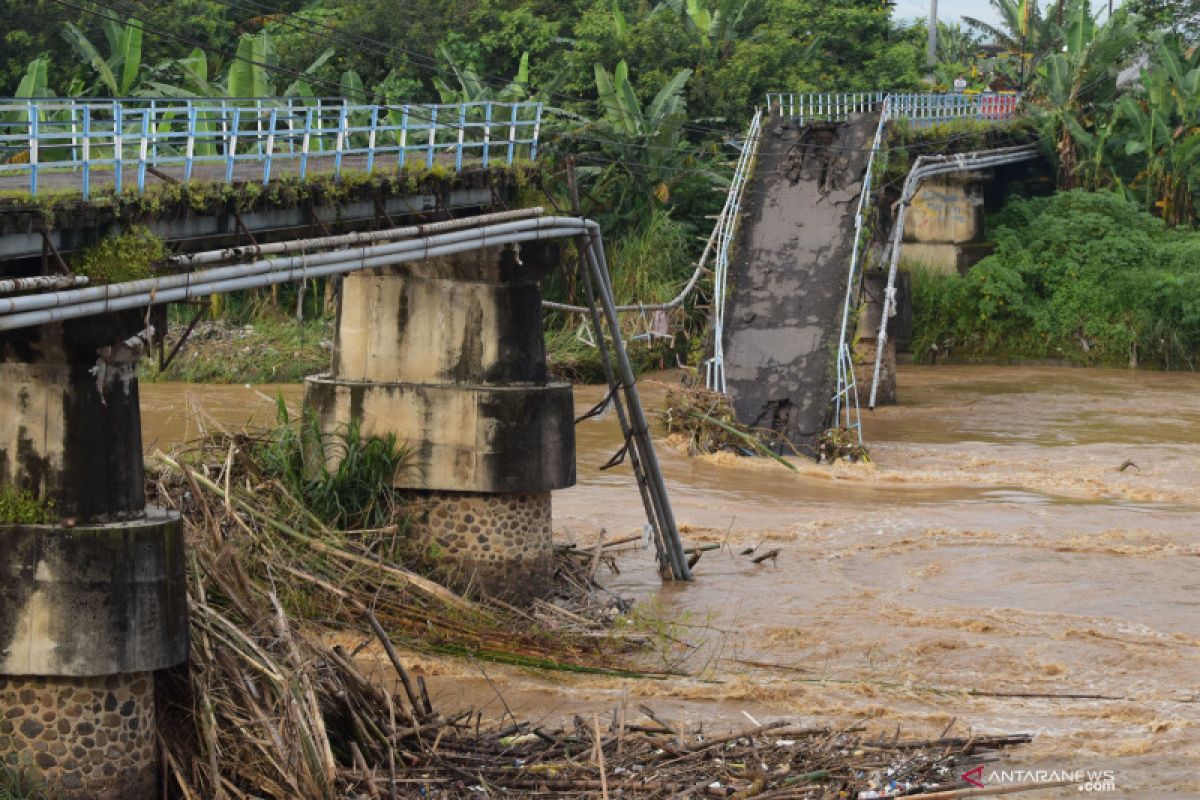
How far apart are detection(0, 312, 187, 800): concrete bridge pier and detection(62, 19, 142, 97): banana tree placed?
20684 mm

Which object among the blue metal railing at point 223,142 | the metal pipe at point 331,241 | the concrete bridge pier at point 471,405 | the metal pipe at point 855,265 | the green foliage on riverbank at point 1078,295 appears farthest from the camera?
the green foliage on riverbank at point 1078,295

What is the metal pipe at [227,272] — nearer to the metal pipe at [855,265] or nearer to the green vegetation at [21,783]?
the green vegetation at [21,783]

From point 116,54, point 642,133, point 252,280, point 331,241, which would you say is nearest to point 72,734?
point 252,280

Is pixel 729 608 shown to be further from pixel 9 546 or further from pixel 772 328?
pixel 772 328

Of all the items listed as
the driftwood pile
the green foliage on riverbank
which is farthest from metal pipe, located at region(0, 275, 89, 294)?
the green foliage on riverbank

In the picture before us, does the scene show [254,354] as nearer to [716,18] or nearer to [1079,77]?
[716,18]

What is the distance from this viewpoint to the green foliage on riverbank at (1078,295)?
37.1m

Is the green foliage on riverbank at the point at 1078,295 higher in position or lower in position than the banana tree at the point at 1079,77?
→ lower

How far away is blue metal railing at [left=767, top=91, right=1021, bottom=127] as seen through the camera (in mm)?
35375

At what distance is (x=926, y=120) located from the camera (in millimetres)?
36281

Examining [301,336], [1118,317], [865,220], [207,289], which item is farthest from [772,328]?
[207,289]

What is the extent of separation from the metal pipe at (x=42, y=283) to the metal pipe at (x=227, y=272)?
0.12 metres

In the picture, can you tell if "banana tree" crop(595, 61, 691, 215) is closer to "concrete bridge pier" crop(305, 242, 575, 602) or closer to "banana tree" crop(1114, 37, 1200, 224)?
"banana tree" crop(1114, 37, 1200, 224)

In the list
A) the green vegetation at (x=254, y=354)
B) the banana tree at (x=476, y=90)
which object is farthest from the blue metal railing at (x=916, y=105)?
the green vegetation at (x=254, y=354)
